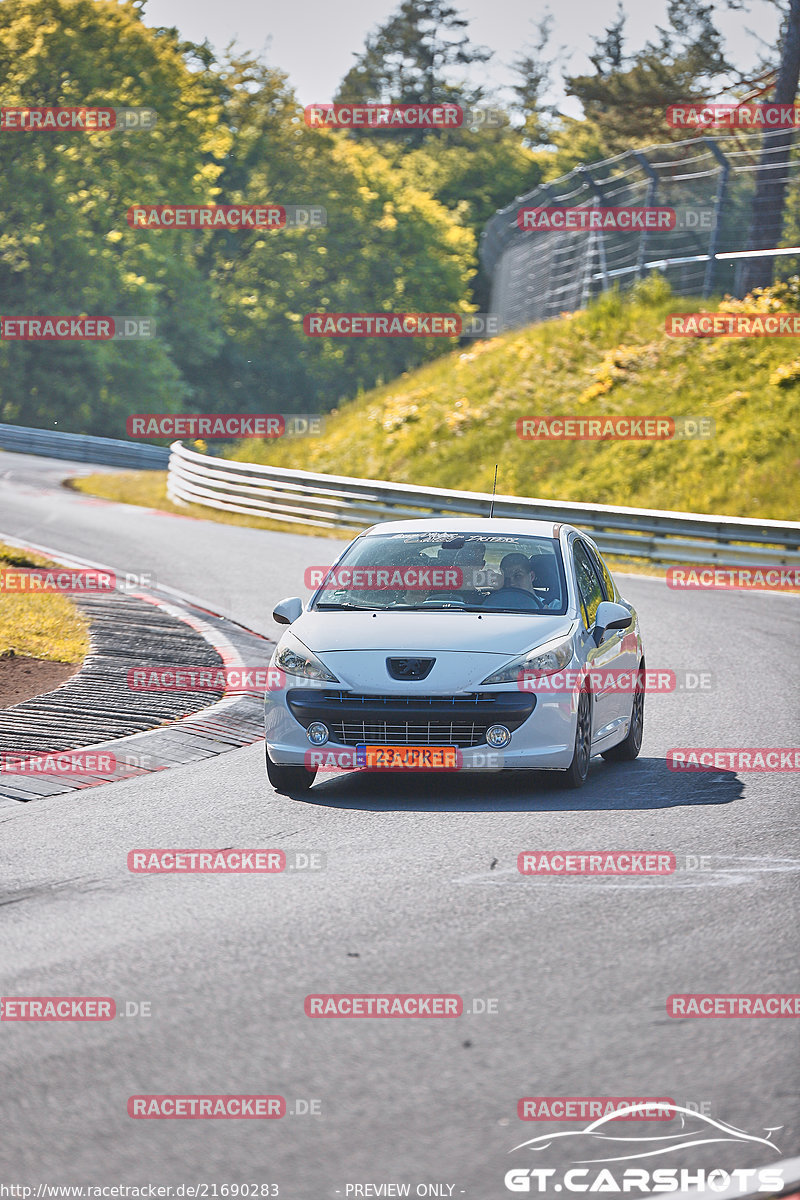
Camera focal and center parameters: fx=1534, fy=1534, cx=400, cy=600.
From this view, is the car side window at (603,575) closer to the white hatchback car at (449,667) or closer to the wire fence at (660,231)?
the white hatchback car at (449,667)

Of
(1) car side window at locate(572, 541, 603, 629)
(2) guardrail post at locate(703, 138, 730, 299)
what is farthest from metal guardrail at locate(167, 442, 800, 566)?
(1) car side window at locate(572, 541, 603, 629)

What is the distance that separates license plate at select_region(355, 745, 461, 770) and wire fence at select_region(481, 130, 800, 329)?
2046cm

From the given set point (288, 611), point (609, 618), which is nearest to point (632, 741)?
point (609, 618)

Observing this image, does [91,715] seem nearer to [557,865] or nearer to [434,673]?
[434,673]

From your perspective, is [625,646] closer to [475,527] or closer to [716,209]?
[475,527]

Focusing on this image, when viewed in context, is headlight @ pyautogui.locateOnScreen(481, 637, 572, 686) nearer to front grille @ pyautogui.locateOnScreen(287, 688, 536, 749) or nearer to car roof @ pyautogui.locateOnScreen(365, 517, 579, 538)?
front grille @ pyautogui.locateOnScreen(287, 688, 536, 749)

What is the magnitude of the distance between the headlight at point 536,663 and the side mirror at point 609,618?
0.61 m

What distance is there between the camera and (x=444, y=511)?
89.6 ft

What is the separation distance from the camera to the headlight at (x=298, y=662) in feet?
28.6

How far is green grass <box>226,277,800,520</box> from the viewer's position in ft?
94.4

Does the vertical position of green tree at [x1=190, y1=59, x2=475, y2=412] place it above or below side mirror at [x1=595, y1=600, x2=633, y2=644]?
above

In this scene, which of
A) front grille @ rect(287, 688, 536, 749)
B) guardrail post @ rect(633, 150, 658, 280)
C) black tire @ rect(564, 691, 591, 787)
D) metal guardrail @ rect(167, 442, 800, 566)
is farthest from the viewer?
guardrail post @ rect(633, 150, 658, 280)

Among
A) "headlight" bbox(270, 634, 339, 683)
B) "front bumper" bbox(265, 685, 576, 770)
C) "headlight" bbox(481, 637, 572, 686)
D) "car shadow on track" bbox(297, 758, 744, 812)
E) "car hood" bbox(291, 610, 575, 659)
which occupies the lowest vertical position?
"car shadow on track" bbox(297, 758, 744, 812)

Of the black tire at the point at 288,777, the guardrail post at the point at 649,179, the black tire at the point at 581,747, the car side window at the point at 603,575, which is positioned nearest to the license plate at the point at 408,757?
the black tire at the point at 288,777
